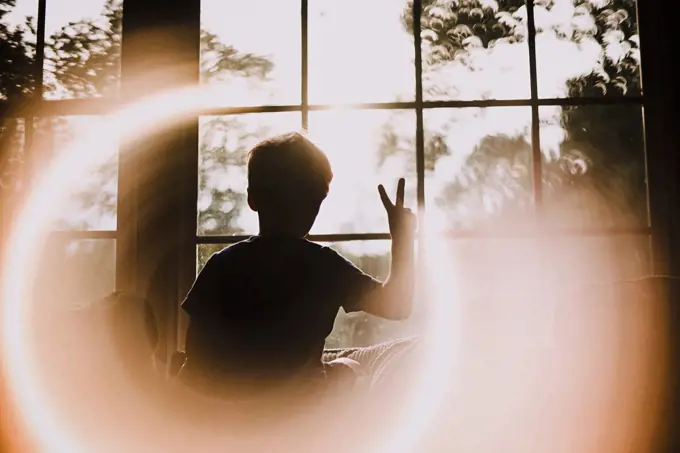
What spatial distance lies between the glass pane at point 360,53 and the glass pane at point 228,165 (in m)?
0.16

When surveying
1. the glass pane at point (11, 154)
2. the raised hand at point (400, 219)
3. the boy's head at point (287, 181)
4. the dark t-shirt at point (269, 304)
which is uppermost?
the glass pane at point (11, 154)

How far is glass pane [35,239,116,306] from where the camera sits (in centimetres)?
185

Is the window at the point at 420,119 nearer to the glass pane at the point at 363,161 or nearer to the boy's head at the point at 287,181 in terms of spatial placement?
the glass pane at the point at 363,161

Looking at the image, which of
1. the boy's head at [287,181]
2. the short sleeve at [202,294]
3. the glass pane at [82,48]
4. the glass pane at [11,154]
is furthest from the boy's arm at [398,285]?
the glass pane at [11,154]

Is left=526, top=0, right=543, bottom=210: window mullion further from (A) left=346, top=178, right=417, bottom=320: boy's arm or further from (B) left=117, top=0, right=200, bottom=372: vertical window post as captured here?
(B) left=117, top=0, right=200, bottom=372: vertical window post

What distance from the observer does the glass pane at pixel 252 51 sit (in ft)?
6.08

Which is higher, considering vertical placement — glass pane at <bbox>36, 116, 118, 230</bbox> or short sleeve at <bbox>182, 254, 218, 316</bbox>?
glass pane at <bbox>36, 116, 118, 230</bbox>

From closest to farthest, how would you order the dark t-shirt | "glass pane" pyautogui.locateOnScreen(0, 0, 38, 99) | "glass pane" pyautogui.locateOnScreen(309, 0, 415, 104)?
1. the dark t-shirt
2. "glass pane" pyautogui.locateOnScreen(309, 0, 415, 104)
3. "glass pane" pyautogui.locateOnScreen(0, 0, 38, 99)

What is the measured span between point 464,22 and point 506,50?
0.15 m

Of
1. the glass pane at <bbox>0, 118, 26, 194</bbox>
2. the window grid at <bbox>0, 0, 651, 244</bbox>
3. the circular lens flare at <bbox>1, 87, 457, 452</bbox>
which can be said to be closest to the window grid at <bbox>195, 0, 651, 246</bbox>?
the window grid at <bbox>0, 0, 651, 244</bbox>

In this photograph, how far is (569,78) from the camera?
176 cm

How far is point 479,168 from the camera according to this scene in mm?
1756

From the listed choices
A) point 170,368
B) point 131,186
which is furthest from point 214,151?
point 170,368

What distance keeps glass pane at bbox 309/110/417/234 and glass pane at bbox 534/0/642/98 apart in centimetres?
42
